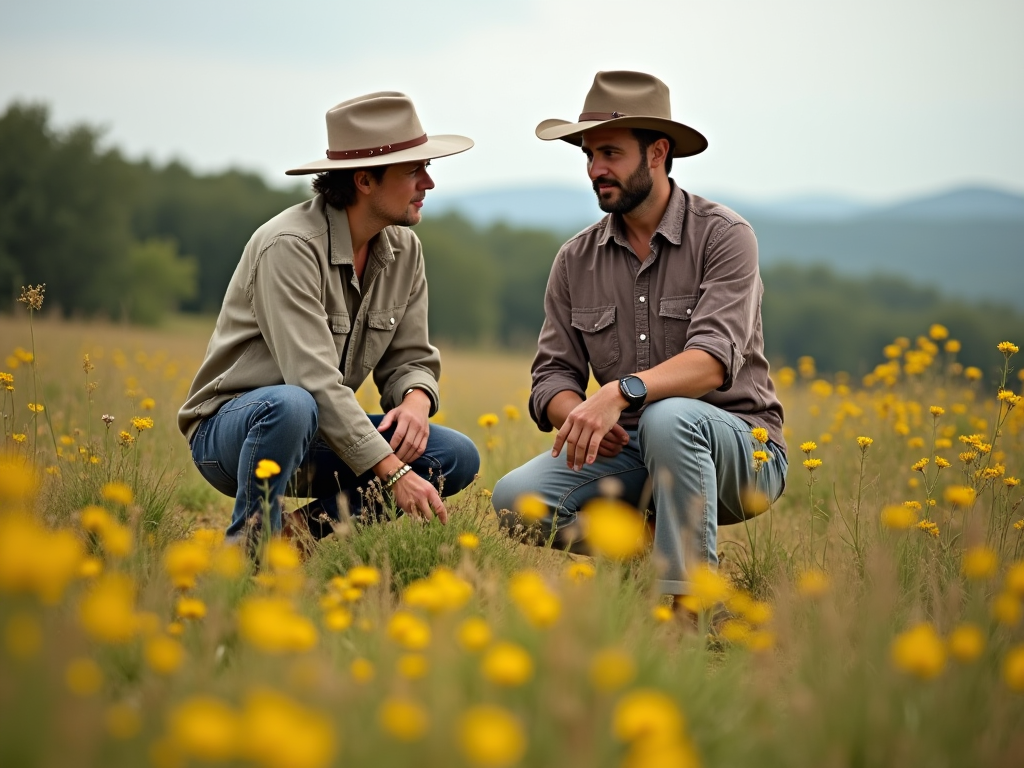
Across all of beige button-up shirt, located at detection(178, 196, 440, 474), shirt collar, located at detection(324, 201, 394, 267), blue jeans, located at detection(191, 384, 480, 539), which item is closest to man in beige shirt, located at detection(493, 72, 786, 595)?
blue jeans, located at detection(191, 384, 480, 539)

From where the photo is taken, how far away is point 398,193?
3.63 meters

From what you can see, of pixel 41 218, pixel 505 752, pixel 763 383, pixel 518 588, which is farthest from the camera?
pixel 41 218

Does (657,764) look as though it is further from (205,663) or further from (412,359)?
(412,359)

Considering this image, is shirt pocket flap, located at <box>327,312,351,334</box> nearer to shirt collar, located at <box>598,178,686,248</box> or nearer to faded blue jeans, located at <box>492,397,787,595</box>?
faded blue jeans, located at <box>492,397,787,595</box>

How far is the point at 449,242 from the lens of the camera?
5566 centimetres

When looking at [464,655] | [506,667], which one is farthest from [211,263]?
[506,667]

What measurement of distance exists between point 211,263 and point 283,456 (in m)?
43.6

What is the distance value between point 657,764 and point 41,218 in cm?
3371

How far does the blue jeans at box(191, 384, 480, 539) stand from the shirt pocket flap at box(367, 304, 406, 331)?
17.3 inches

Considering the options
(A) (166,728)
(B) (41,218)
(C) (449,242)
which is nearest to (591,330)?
(A) (166,728)

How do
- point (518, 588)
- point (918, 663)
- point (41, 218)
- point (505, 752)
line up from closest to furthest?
point (505, 752) → point (918, 663) → point (518, 588) → point (41, 218)

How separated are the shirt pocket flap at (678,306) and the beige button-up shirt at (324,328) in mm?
1025

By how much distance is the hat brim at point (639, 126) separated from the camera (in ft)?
12.1

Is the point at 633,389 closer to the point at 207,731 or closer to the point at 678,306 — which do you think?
the point at 678,306
